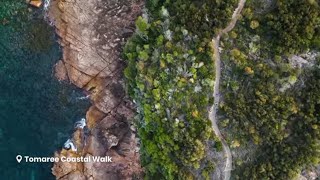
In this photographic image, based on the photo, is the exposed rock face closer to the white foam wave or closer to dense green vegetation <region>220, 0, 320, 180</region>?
the white foam wave

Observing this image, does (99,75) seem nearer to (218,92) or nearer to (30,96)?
(30,96)

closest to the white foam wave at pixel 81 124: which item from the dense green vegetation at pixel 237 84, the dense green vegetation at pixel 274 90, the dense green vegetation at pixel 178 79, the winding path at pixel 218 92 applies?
the dense green vegetation at pixel 178 79

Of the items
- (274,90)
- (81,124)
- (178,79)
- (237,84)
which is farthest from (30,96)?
(274,90)

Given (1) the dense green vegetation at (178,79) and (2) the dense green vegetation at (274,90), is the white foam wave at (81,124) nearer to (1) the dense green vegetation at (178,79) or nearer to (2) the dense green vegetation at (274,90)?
(1) the dense green vegetation at (178,79)

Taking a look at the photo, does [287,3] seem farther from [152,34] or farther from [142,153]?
[142,153]

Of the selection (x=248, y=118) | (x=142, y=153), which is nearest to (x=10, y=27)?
(x=142, y=153)
